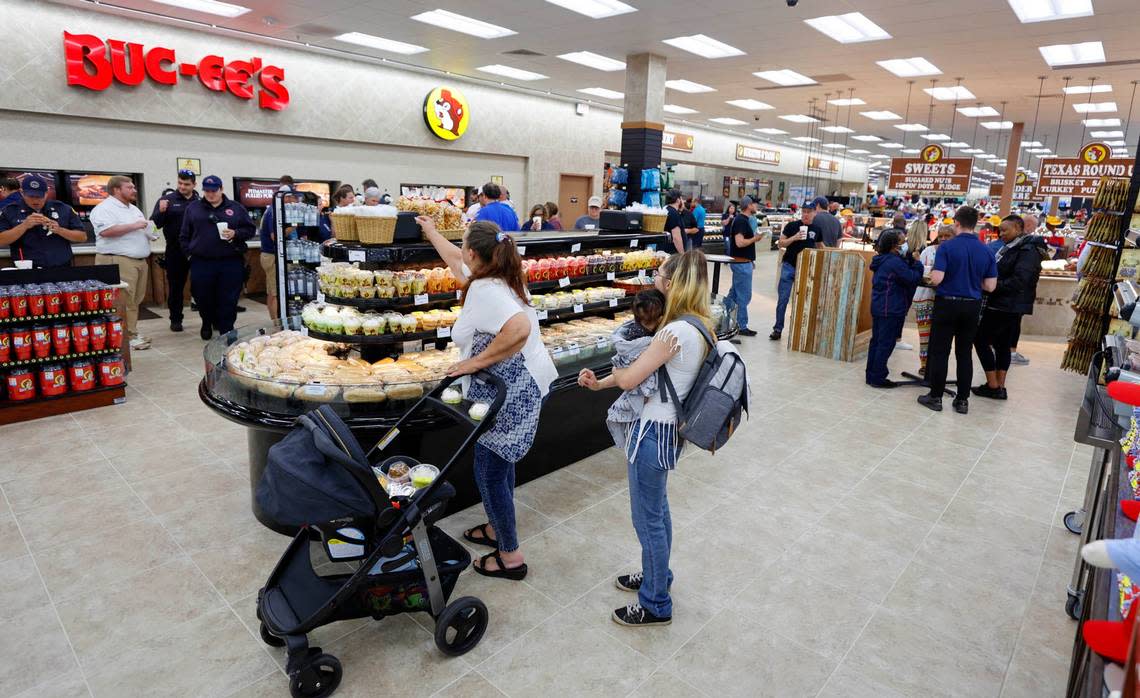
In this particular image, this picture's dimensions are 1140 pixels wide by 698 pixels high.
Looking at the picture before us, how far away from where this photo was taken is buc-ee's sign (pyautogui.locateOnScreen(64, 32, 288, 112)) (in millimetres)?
8125

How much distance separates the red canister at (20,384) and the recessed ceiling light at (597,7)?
6.18m

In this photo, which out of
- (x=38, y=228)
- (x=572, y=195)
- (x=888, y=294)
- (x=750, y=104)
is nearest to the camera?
(x=38, y=228)

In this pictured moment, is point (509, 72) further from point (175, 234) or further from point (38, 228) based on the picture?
point (38, 228)

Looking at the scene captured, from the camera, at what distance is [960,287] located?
5895mm

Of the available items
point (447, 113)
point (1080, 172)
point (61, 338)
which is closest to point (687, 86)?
point (447, 113)

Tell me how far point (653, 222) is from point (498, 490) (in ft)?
12.6

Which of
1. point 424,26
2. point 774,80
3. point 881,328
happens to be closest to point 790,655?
point 881,328

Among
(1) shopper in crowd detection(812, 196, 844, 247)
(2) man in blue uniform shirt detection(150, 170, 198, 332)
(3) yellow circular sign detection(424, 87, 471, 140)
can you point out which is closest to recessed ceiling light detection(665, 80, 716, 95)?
(3) yellow circular sign detection(424, 87, 471, 140)

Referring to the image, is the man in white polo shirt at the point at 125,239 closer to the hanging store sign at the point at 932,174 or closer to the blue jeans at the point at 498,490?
the blue jeans at the point at 498,490

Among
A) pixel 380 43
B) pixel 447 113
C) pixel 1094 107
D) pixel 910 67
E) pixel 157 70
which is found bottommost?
pixel 157 70

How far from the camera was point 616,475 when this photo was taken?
4.56m

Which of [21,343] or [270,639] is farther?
[21,343]

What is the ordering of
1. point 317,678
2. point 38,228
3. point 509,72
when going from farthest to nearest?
1. point 509,72
2. point 38,228
3. point 317,678

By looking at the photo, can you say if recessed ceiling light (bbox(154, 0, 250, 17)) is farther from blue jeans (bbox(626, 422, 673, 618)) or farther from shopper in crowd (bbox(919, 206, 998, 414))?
shopper in crowd (bbox(919, 206, 998, 414))
